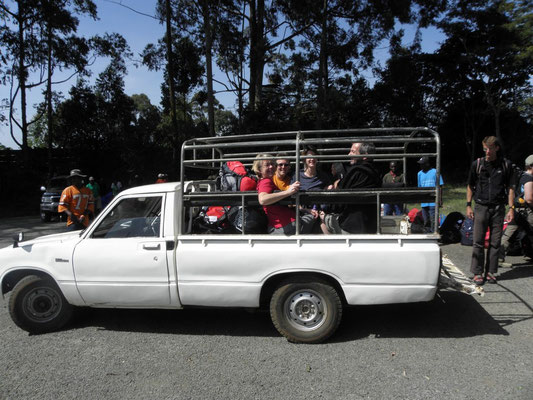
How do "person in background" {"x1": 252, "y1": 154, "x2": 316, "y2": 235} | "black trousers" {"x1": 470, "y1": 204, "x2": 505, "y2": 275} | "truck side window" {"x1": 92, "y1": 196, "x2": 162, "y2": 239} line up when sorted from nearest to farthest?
"person in background" {"x1": 252, "y1": 154, "x2": 316, "y2": 235} → "truck side window" {"x1": 92, "y1": 196, "x2": 162, "y2": 239} → "black trousers" {"x1": 470, "y1": 204, "x2": 505, "y2": 275}

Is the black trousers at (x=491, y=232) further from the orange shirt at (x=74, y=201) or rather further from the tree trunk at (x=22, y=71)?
the tree trunk at (x=22, y=71)

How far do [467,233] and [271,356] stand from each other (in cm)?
596

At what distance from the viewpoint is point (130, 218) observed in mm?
4312

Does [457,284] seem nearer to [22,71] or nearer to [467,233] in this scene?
[467,233]

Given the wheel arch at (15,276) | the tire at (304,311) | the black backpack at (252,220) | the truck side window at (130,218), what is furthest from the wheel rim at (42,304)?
the tire at (304,311)

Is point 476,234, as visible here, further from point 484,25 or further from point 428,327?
point 484,25

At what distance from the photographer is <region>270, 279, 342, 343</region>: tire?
3.82 m

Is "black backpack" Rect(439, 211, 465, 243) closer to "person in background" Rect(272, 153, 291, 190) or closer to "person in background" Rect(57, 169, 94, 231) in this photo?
"person in background" Rect(272, 153, 291, 190)

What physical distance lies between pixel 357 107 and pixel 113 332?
23.9m

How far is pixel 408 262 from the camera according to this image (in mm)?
3639

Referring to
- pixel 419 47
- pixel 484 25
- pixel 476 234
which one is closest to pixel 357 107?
pixel 419 47

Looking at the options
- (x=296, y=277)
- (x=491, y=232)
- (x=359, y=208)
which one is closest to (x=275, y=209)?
(x=296, y=277)

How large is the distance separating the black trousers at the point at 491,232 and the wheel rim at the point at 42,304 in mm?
5168

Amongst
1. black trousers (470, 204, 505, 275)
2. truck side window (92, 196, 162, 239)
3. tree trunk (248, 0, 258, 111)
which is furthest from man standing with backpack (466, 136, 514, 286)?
tree trunk (248, 0, 258, 111)
